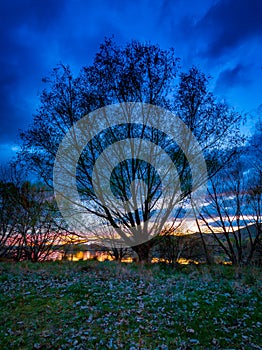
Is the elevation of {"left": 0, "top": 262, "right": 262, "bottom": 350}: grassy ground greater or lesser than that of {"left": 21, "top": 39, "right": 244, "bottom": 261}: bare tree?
lesser

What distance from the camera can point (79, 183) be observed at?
1341cm

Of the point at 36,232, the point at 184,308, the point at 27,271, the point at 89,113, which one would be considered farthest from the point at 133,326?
the point at 36,232

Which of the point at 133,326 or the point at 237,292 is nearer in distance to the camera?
the point at 133,326

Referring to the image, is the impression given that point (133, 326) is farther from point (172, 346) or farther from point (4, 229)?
point (4, 229)

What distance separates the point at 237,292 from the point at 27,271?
975 centimetres

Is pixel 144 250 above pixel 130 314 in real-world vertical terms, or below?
above

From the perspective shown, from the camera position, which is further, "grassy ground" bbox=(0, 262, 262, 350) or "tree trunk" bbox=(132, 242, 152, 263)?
"tree trunk" bbox=(132, 242, 152, 263)

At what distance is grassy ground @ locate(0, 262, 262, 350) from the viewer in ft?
16.5

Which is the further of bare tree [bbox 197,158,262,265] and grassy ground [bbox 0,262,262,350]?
bare tree [bbox 197,158,262,265]

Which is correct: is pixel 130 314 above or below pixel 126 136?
below

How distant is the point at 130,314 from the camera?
6.20 metres

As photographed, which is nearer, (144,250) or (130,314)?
(130,314)

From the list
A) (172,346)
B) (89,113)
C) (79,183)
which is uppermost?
(89,113)

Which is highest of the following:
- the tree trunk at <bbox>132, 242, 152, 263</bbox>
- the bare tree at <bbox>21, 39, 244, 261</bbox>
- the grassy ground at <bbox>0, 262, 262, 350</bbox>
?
the bare tree at <bbox>21, 39, 244, 261</bbox>
